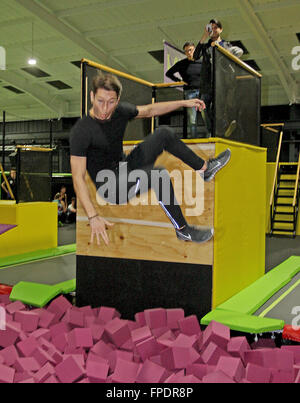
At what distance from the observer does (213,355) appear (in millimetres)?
2350

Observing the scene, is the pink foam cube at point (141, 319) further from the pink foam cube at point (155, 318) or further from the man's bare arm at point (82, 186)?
the man's bare arm at point (82, 186)

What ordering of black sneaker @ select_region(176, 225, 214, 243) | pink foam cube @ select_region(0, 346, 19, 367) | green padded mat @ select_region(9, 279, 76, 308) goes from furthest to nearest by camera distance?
1. green padded mat @ select_region(9, 279, 76, 308)
2. black sneaker @ select_region(176, 225, 214, 243)
3. pink foam cube @ select_region(0, 346, 19, 367)

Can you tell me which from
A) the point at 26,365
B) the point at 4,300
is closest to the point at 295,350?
the point at 26,365

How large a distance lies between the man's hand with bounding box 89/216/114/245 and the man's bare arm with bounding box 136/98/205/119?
778 millimetres

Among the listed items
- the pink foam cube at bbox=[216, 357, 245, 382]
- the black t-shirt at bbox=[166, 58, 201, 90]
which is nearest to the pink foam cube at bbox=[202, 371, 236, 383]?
the pink foam cube at bbox=[216, 357, 245, 382]

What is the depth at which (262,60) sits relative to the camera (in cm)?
1134

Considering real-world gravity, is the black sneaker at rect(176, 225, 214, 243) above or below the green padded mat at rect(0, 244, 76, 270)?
above

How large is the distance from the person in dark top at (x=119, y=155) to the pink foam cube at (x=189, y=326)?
1.76 feet

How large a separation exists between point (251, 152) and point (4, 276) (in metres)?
2.72

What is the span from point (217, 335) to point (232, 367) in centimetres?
31

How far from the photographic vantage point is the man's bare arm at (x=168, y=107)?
2.83 metres

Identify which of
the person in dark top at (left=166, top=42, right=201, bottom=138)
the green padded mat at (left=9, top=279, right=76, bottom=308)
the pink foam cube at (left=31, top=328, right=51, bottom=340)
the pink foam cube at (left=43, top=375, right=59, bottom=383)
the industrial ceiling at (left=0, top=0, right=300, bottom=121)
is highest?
the industrial ceiling at (left=0, top=0, right=300, bottom=121)

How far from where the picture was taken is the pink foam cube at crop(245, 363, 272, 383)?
2.15m

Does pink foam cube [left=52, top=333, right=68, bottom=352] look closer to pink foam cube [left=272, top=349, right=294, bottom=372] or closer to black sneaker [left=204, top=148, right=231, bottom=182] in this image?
pink foam cube [left=272, top=349, right=294, bottom=372]
